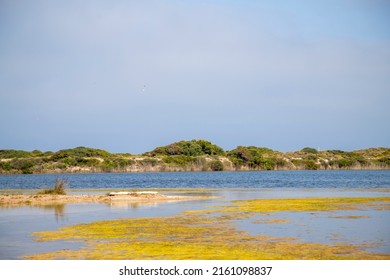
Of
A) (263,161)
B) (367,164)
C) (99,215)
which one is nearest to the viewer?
(99,215)

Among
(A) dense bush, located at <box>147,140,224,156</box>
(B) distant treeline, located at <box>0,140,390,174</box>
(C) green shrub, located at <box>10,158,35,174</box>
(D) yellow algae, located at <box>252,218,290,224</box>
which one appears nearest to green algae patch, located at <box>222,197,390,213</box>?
(D) yellow algae, located at <box>252,218,290,224</box>

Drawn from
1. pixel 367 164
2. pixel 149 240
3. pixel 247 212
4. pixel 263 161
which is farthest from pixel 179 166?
pixel 149 240

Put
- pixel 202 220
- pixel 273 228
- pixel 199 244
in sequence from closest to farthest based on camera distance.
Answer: pixel 199 244, pixel 273 228, pixel 202 220

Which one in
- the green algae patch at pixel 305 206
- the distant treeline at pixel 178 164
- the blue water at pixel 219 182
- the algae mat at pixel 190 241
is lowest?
the algae mat at pixel 190 241

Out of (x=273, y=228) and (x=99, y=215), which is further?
(x=99, y=215)

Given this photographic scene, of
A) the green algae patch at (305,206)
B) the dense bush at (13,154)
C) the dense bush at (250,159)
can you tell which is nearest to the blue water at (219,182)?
the green algae patch at (305,206)

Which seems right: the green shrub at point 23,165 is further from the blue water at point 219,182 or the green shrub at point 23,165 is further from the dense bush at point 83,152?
the blue water at point 219,182

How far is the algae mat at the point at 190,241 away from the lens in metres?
13.1

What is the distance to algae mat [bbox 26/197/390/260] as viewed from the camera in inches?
516

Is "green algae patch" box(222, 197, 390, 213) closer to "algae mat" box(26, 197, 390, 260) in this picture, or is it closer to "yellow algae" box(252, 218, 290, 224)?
"algae mat" box(26, 197, 390, 260)

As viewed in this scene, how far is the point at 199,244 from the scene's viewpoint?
14.6 metres

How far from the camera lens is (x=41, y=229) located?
17.8 metres
